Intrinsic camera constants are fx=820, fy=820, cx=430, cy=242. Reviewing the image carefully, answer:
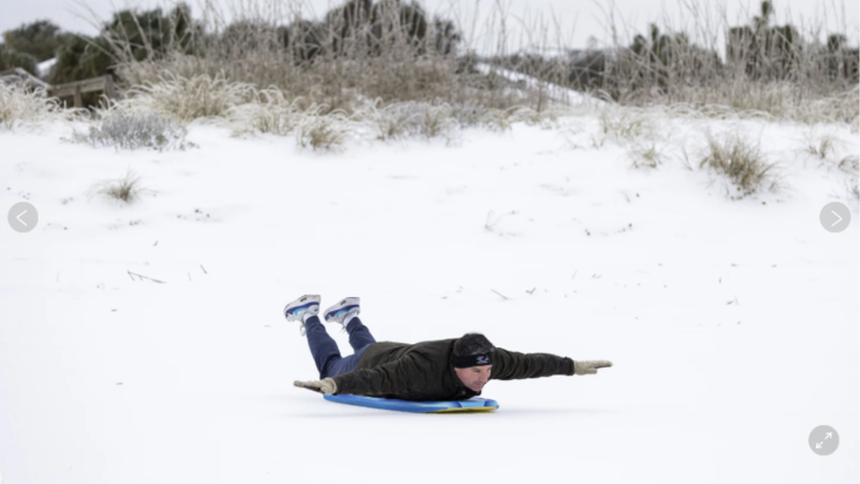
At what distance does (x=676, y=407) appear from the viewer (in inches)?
123

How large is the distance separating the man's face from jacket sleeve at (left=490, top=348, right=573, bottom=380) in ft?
0.25

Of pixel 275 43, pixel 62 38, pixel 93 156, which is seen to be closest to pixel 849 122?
pixel 275 43

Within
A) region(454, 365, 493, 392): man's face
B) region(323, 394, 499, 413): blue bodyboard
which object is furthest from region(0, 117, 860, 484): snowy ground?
region(454, 365, 493, 392): man's face

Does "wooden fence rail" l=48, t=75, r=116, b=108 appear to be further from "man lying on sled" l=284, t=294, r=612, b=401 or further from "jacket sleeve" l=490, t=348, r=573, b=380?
"jacket sleeve" l=490, t=348, r=573, b=380

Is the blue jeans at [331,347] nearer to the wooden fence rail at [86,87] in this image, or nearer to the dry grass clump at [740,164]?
the dry grass clump at [740,164]

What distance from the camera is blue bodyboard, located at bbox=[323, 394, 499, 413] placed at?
9.53ft

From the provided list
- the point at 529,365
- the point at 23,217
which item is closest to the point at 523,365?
the point at 529,365

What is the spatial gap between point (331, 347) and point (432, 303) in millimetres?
1413

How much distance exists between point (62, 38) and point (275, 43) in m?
13.7

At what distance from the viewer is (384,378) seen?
9.40ft

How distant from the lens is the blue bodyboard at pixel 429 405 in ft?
9.53

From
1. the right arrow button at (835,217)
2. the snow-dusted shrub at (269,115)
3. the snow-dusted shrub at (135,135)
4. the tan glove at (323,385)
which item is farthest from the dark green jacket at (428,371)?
the snow-dusted shrub at (269,115)

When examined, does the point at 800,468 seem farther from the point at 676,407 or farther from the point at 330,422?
the point at 330,422

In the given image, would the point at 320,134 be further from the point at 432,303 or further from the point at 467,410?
the point at 467,410
